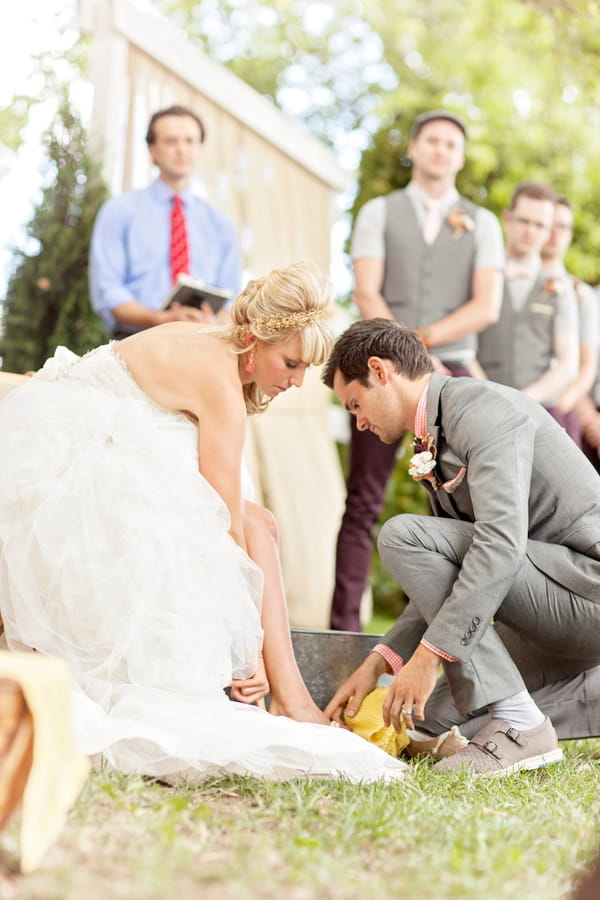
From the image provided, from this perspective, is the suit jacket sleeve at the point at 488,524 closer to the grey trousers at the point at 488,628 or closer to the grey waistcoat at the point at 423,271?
the grey trousers at the point at 488,628

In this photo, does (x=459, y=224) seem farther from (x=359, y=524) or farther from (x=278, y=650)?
(x=278, y=650)

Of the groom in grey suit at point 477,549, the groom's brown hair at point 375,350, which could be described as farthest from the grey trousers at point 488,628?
the groom's brown hair at point 375,350

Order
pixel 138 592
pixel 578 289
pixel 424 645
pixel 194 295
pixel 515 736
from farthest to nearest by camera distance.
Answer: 1. pixel 578 289
2. pixel 194 295
3. pixel 515 736
4. pixel 424 645
5. pixel 138 592

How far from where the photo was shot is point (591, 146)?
958cm

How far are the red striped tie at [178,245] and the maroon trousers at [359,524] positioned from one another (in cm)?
127

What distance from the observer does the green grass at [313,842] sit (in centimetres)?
179

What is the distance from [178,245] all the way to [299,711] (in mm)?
A: 2754

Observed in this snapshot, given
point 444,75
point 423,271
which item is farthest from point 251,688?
point 444,75

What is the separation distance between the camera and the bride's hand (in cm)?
310

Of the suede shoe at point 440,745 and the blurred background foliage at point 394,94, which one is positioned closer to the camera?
the suede shoe at point 440,745

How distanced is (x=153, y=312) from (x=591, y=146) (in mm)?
6144

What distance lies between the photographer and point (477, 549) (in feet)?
9.77

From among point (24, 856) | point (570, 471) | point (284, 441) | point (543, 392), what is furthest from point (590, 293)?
point (24, 856)

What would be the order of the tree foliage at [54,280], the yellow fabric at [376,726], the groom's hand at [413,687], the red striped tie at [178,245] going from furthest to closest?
1. the tree foliage at [54,280]
2. the red striped tie at [178,245]
3. the yellow fabric at [376,726]
4. the groom's hand at [413,687]
